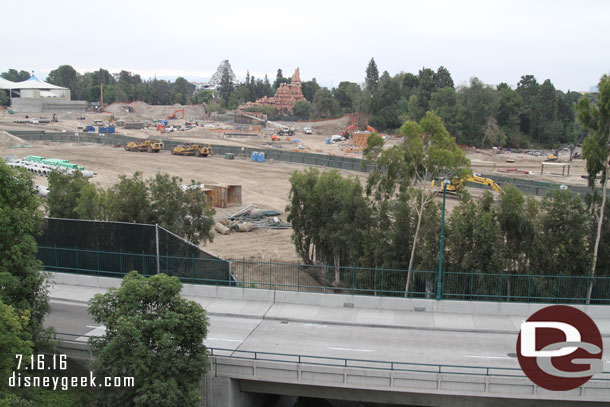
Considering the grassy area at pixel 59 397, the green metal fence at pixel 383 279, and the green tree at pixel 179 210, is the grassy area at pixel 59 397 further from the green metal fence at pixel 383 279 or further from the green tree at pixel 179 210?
the green tree at pixel 179 210

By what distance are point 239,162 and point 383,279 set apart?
55.9 metres

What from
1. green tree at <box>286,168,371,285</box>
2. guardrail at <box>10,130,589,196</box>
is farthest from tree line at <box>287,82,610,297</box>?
guardrail at <box>10,130,589,196</box>

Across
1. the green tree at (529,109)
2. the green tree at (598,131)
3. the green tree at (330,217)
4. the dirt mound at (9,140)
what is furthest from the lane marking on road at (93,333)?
the green tree at (529,109)

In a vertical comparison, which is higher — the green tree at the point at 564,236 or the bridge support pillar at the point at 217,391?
the green tree at the point at 564,236

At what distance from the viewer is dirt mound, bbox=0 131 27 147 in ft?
295

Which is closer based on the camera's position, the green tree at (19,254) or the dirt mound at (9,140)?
the green tree at (19,254)

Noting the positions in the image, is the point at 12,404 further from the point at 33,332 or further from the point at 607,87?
the point at 607,87

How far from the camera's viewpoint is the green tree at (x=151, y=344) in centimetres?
1672

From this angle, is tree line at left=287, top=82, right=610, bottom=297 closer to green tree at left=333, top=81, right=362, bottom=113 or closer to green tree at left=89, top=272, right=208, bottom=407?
green tree at left=89, top=272, right=208, bottom=407

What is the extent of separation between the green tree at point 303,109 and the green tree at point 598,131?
16159 cm

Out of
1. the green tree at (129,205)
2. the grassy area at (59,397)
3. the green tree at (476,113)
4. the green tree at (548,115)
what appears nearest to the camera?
the grassy area at (59,397)

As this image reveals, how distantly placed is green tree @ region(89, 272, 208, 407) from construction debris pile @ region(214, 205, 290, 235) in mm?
26572

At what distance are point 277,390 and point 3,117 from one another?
469 ft
